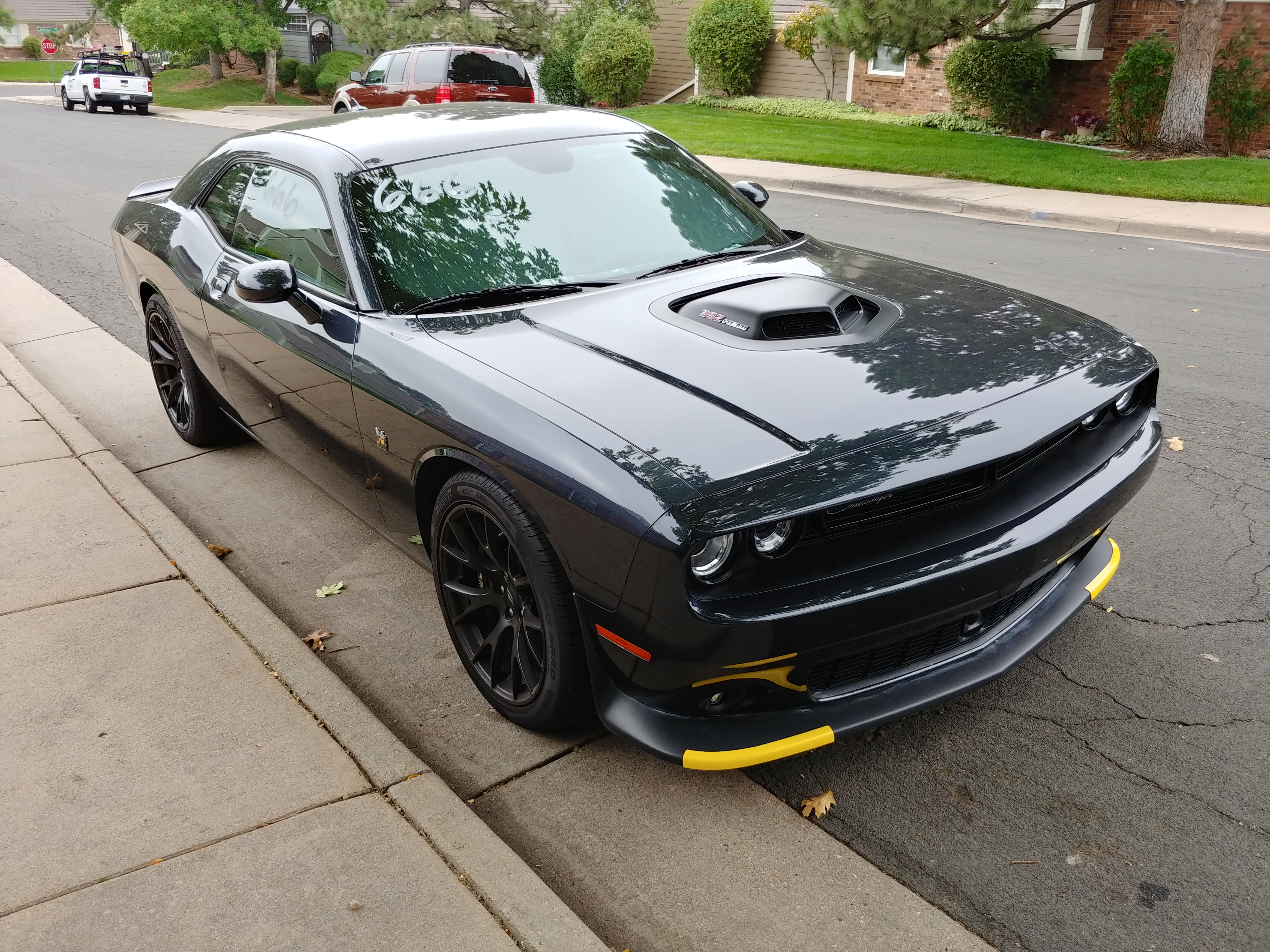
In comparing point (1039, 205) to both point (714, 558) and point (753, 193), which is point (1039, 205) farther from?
point (714, 558)

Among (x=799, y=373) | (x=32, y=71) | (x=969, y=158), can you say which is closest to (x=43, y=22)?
(x=32, y=71)

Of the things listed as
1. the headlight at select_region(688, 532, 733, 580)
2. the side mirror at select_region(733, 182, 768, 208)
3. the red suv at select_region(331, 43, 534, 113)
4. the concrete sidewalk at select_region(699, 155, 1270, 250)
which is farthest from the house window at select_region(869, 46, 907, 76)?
the headlight at select_region(688, 532, 733, 580)

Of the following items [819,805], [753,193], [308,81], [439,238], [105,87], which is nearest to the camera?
[819,805]

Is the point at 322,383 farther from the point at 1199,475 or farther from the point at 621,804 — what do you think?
the point at 1199,475

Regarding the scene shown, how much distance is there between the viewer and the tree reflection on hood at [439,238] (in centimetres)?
349

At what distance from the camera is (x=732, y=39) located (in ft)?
81.8

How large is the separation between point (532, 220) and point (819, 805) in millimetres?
2145

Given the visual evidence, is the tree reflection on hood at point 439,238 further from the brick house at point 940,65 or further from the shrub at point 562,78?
the shrub at point 562,78

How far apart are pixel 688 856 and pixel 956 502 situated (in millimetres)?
1129

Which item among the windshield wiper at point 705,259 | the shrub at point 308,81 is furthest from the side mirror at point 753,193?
the shrub at point 308,81

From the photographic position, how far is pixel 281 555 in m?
4.50

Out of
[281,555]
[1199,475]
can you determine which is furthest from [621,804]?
[1199,475]

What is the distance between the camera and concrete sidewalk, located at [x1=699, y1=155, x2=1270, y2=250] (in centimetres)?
1071

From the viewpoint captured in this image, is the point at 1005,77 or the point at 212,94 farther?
the point at 212,94
